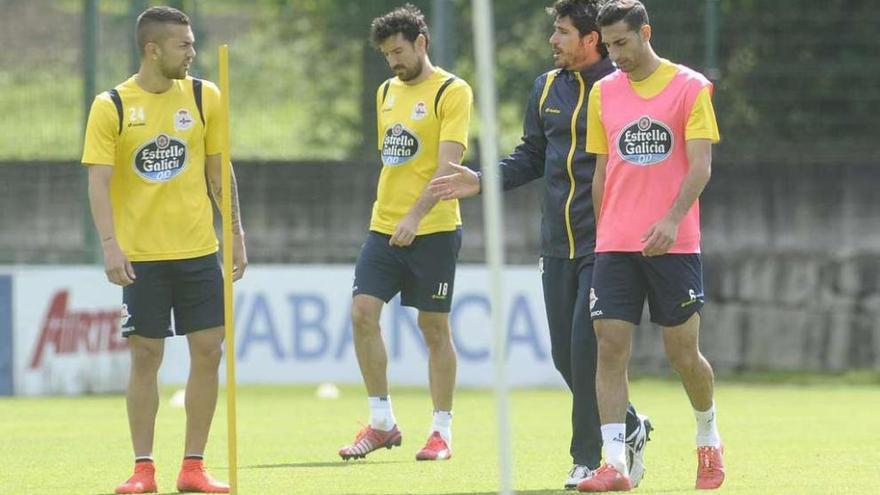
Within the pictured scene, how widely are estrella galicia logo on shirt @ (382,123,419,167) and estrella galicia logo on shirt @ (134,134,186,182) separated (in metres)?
1.92

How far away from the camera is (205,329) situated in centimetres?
852

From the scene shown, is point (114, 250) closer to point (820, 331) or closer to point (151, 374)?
point (151, 374)

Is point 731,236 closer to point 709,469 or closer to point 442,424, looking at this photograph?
point 442,424

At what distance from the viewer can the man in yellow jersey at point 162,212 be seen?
8352mm

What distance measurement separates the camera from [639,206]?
25.8ft

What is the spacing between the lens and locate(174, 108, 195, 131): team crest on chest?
27.6ft

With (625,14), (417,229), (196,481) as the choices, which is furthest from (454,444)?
(625,14)

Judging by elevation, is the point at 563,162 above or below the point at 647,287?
above

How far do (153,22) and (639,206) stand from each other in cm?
236

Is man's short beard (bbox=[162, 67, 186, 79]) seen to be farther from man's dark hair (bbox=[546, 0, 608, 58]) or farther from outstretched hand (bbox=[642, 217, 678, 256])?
outstretched hand (bbox=[642, 217, 678, 256])

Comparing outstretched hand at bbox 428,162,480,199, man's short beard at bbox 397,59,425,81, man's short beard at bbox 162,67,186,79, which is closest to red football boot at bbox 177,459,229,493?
outstretched hand at bbox 428,162,480,199

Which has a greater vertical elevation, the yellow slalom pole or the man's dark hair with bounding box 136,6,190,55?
the man's dark hair with bounding box 136,6,190,55

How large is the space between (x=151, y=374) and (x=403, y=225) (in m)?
1.74

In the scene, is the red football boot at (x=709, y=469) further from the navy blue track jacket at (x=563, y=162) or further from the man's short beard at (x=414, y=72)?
the man's short beard at (x=414, y=72)
